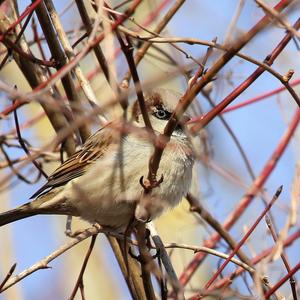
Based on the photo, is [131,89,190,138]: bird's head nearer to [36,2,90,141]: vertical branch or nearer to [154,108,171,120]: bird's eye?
[154,108,171,120]: bird's eye

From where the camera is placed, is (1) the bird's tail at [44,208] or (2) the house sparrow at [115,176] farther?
(1) the bird's tail at [44,208]

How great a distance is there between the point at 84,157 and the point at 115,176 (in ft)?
0.70

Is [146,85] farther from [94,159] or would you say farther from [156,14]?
[156,14]

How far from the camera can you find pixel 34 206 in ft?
10.2

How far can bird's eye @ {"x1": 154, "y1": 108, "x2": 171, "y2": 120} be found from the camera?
3094 mm

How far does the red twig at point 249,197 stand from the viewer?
3127mm

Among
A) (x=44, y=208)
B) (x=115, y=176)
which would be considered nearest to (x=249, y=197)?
(x=115, y=176)

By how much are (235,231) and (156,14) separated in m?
1.51

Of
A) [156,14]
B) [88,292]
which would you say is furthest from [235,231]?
[156,14]

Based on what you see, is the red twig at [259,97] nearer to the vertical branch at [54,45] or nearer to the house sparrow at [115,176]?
the house sparrow at [115,176]

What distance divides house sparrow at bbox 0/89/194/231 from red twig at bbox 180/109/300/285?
40 centimetres

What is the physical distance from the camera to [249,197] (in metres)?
3.29

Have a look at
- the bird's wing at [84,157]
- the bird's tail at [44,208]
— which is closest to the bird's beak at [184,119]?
the bird's wing at [84,157]

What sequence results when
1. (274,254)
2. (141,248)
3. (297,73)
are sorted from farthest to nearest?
(297,73), (141,248), (274,254)
